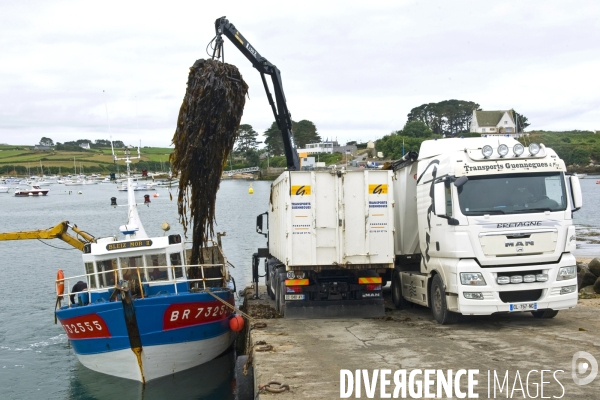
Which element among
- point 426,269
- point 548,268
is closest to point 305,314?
point 426,269

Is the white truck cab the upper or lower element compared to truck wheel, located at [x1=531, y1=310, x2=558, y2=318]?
upper

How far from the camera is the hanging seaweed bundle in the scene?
15031 mm

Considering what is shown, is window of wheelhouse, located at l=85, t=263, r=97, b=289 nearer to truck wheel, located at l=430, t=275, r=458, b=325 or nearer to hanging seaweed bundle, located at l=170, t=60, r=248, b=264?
hanging seaweed bundle, located at l=170, t=60, r=248, b=264

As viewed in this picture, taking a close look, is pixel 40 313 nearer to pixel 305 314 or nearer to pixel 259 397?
pixel 305 314

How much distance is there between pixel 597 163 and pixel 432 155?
108172mm

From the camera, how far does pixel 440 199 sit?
41.8 feet

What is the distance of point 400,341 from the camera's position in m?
11.8

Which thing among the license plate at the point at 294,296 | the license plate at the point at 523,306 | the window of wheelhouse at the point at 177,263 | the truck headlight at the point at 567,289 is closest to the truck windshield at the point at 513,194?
the truck headlight at the point at 567,289

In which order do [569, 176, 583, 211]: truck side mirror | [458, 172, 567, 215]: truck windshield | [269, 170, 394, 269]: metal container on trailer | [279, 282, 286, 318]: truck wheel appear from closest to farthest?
[569, 176, 583, 211]: truck side mirror, [458, 172, 567, 215]: truck windshield, [269, 170, 394, 269]: metal container on trailer, [279, 282, 286, 318]: truck wheel

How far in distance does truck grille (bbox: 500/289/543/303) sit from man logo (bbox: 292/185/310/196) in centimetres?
457

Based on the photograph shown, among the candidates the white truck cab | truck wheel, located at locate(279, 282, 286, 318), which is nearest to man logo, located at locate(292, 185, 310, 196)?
truck wheel, located at locate(279, 282, 286, 318)

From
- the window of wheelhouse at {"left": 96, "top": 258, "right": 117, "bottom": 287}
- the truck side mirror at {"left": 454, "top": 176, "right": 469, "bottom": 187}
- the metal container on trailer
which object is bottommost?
the window of wheelhouse at {"left": 96, "top": 258, "right": 117, "bottom": 287}

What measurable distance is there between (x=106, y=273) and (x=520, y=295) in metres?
9.74

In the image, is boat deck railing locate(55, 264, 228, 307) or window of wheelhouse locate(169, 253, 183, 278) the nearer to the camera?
boat deck railing locate(55, 264, 228, 307)
